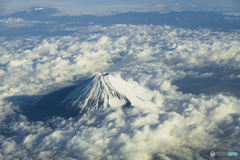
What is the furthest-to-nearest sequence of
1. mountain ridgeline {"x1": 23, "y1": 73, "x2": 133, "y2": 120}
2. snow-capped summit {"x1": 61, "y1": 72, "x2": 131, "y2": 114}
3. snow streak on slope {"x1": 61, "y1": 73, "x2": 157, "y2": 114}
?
mountain ridgeline {"x1": 23, "y1": 73, "x2": 133, "y2": 120}, snow-capped summit {"x1": 61, "y1": 72, "x2": 131, "y2": 114}, snow streak on slope {"x1": 61, "y1": 73, "x2": 157, "y2": 114}

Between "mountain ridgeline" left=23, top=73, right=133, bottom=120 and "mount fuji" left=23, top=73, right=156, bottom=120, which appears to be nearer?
"mount fuji" left=23, top=73, right=156, bottom=120

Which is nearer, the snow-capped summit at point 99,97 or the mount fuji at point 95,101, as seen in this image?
the mount fuji at point 95,101

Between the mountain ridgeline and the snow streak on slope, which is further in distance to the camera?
the mountain ridgeline

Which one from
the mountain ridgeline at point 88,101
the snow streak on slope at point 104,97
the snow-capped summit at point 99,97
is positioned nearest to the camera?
the snow streak on slope at point 104,97

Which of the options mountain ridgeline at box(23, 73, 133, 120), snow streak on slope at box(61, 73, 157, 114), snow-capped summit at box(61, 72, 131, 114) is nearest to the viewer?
snow streak on slope at box(61, 73, 157, 114)

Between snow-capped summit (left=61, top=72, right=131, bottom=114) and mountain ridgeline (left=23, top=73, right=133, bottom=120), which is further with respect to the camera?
mountain ridgeline (left=23, top=73, right=133, bottom=120)

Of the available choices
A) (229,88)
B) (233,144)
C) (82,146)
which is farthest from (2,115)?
(229,88)

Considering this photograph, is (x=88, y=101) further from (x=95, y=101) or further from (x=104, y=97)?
(x=104, y=97)

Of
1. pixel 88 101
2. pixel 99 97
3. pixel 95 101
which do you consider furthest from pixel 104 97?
pixel 88 101

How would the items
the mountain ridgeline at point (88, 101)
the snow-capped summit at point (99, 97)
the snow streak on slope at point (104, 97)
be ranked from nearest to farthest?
the snow streak on slope at point (104, 97) → the snow-capped summit at point (99, 97) → the mountain ridgeline at point (88, 101)
